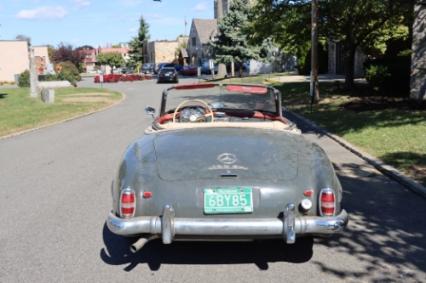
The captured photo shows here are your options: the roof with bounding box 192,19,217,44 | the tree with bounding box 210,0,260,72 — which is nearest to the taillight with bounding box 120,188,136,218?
the tree with bounding box 210,0,260,72

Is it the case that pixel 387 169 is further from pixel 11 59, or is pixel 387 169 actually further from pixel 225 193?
pixel 11 59

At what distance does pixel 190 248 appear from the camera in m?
4.77

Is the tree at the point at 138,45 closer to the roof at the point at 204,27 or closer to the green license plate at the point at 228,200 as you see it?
the roof at the point at 204,27

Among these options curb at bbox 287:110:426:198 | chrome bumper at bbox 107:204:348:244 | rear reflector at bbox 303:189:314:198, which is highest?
rear reflector at bbox 303:189:314:198

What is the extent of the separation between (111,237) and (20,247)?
0.84m

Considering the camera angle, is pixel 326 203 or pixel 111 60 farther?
pixel 111 60

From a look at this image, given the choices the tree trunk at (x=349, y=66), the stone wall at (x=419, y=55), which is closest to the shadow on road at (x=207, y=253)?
the stone wall at (x=419, y=55)

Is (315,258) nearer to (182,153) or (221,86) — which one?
(182,153)

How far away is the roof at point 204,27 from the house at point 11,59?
2675cm

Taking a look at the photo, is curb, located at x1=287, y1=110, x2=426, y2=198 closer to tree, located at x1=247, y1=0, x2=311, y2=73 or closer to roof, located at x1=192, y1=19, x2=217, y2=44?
tree, located at x1=247, y1=0, x2=311, y2=73

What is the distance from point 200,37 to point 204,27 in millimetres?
2824

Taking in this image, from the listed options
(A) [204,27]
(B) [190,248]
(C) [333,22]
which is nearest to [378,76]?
(C) [333,22]

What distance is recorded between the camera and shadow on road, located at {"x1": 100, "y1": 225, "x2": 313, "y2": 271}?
14.7ft

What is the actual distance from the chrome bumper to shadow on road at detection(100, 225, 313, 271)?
56 centimetres
